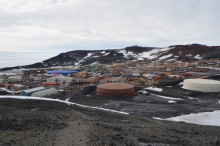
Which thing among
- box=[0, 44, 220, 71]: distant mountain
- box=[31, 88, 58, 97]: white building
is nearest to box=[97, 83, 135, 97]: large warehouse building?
box=[31, 88, 58, 97]: white building

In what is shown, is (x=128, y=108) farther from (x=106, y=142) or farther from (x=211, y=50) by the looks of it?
(x=211, y=50)

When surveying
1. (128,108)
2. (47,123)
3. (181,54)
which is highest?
(181,54)

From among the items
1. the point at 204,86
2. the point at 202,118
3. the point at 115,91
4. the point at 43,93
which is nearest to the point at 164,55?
the point at 204,86

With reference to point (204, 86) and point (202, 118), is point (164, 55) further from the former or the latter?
point (202, 118)

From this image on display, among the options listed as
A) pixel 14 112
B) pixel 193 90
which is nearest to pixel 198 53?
pixel 193 90

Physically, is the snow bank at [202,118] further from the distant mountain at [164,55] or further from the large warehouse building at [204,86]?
the distant mountain at [164,55]

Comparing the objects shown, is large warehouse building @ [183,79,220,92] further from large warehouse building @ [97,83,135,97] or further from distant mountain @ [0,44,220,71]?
distant mountain @ [0,44,220,71]

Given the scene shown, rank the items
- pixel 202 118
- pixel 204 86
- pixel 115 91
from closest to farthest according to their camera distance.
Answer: pixel 202 118
pixel 115 91
pixel 204 86

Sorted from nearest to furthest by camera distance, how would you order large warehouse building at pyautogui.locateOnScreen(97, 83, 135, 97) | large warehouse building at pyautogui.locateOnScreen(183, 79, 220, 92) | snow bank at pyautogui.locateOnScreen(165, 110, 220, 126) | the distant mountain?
snow bank at pyautogui.locateOnScreen(165, 110, 220, 126), large warehouse building at pyautogui.locateOnScreen(97, 83, 135, 97), large warehouse building at pyautogui.locateOnScreen(183, 79, 220, 92), the distant mountain
